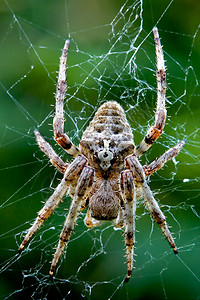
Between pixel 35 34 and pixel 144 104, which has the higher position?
pixel 35 34

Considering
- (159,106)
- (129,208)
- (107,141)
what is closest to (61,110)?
(107,141)

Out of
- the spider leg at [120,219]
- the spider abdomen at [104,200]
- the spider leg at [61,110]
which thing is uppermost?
the spider leg at [61,110]

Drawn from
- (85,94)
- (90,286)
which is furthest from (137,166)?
(90,286)

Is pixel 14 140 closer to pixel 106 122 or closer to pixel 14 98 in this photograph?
pixel 14 98

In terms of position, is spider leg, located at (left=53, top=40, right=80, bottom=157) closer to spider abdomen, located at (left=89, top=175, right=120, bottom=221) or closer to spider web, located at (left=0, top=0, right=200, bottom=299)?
spider abdomen, located at (left=89, top=175, right=120, bottom=221)

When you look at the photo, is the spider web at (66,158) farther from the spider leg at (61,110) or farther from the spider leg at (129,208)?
the spider leg at (129,208)

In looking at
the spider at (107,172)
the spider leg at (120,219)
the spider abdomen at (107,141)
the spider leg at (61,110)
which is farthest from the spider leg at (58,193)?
the spider leg at (120,219)
